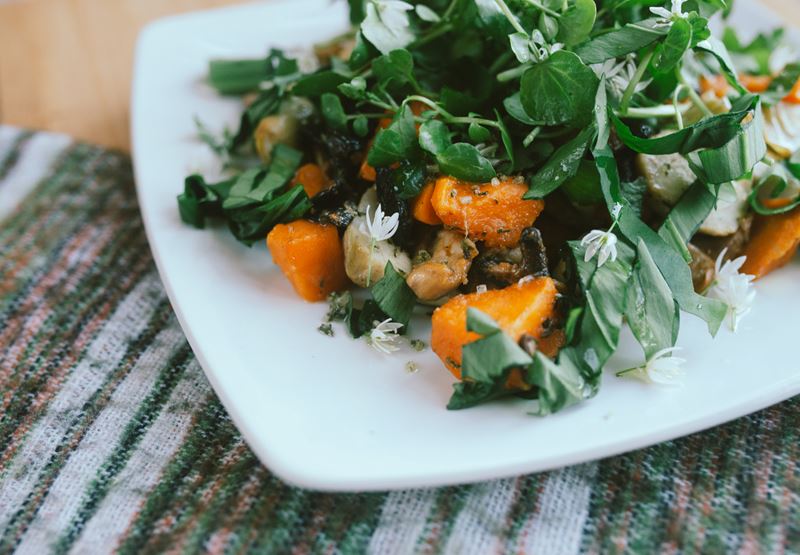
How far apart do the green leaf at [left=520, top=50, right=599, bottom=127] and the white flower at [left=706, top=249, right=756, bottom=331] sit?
46 centimetres

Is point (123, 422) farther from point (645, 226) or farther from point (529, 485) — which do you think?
point (645, 226)

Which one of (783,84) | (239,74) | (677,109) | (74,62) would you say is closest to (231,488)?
(677,109)

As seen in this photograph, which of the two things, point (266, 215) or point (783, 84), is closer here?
point (266, 215)

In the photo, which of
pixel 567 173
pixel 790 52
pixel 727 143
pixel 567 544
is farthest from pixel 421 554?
pixel 790 52

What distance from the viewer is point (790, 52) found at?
2566 millimetres

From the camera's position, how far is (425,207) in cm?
193

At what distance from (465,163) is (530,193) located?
157 mm

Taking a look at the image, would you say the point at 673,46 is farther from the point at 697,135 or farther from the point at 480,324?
the point at 480,324

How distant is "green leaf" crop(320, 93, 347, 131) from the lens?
2.13 m

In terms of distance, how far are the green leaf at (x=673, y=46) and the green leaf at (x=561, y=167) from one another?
0.22 meters

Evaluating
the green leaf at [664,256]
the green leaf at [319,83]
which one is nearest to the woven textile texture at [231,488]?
the green leaf at [664,256]

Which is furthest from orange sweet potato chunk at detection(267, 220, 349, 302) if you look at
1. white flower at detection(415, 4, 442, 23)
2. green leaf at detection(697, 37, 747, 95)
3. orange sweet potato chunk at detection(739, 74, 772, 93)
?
orange sweet potato chunk at detection(739, 74, 772, 93)

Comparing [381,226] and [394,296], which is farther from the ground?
[381,226]

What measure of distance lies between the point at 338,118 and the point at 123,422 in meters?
0.89
